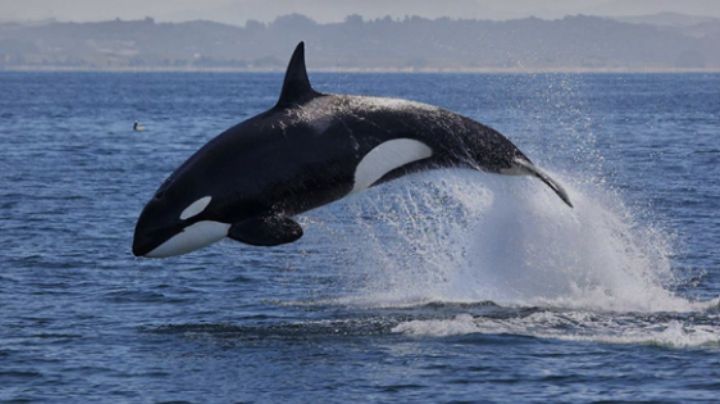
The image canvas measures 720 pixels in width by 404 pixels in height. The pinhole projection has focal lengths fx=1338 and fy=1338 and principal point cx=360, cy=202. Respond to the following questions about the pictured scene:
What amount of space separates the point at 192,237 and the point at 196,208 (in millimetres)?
415

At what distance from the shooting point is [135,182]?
45156mm

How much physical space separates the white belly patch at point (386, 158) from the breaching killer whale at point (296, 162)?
0.01m

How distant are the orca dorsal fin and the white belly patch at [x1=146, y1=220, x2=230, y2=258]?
202 centimetres

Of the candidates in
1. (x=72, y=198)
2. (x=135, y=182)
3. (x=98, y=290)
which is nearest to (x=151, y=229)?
(x=98, y=290)

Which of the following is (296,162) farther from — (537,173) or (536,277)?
(536,277)

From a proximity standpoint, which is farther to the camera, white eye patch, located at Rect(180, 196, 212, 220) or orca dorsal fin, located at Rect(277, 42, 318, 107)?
orca dorsal fin, located at Rect(277, 42, 318, 107)

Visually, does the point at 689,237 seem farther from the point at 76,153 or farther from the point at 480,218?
the point at 76,153

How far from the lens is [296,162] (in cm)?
1764

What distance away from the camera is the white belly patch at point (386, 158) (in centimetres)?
1797

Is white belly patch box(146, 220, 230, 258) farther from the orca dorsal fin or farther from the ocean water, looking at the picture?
the orca dorsal fin

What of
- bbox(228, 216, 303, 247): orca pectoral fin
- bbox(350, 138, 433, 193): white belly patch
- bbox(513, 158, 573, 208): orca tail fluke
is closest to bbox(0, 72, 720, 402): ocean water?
bbox(350, 138, 433, 193): white belly patch

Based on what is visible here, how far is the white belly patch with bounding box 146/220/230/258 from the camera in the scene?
17.3 metres

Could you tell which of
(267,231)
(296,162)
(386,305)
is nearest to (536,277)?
(386,305)

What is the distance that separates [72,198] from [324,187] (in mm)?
22581
